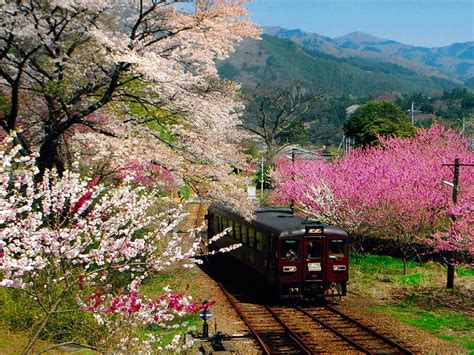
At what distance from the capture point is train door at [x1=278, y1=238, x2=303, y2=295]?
1633cm

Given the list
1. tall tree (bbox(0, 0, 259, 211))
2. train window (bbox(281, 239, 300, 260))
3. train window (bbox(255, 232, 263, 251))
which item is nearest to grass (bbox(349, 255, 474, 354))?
train window (bbox(281, 239, 300, 260))

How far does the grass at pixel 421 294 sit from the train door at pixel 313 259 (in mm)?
2095

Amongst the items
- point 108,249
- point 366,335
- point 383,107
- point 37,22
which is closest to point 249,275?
point 366,335

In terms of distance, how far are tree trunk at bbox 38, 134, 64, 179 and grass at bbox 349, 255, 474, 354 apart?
10182 millimetres

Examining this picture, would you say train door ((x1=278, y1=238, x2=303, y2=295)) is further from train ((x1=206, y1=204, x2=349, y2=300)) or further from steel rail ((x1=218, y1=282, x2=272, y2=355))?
steel rail ((x1=218, y1=282, x2=272, y2=355))

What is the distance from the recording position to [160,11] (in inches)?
536

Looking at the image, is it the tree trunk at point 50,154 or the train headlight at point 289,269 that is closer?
the tree trunk at point 50,154

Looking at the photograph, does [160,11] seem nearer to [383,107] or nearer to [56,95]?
[56,95]

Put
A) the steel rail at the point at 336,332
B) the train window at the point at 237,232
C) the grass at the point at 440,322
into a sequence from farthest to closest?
1. the train window at the point at 237,232
2. the grass at the point at 440,322
3. the steel rail at the point at 336,332

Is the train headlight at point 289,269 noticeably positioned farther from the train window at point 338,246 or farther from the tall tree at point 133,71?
the tall tree at point 133,71

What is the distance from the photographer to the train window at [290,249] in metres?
16.3

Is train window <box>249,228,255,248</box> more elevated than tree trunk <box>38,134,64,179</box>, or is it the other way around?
tree trunk <box>38,134,64,179</box>

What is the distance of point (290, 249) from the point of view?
16.5m

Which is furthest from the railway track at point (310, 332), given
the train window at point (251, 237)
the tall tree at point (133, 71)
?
the tall tree at point (133, 71)
